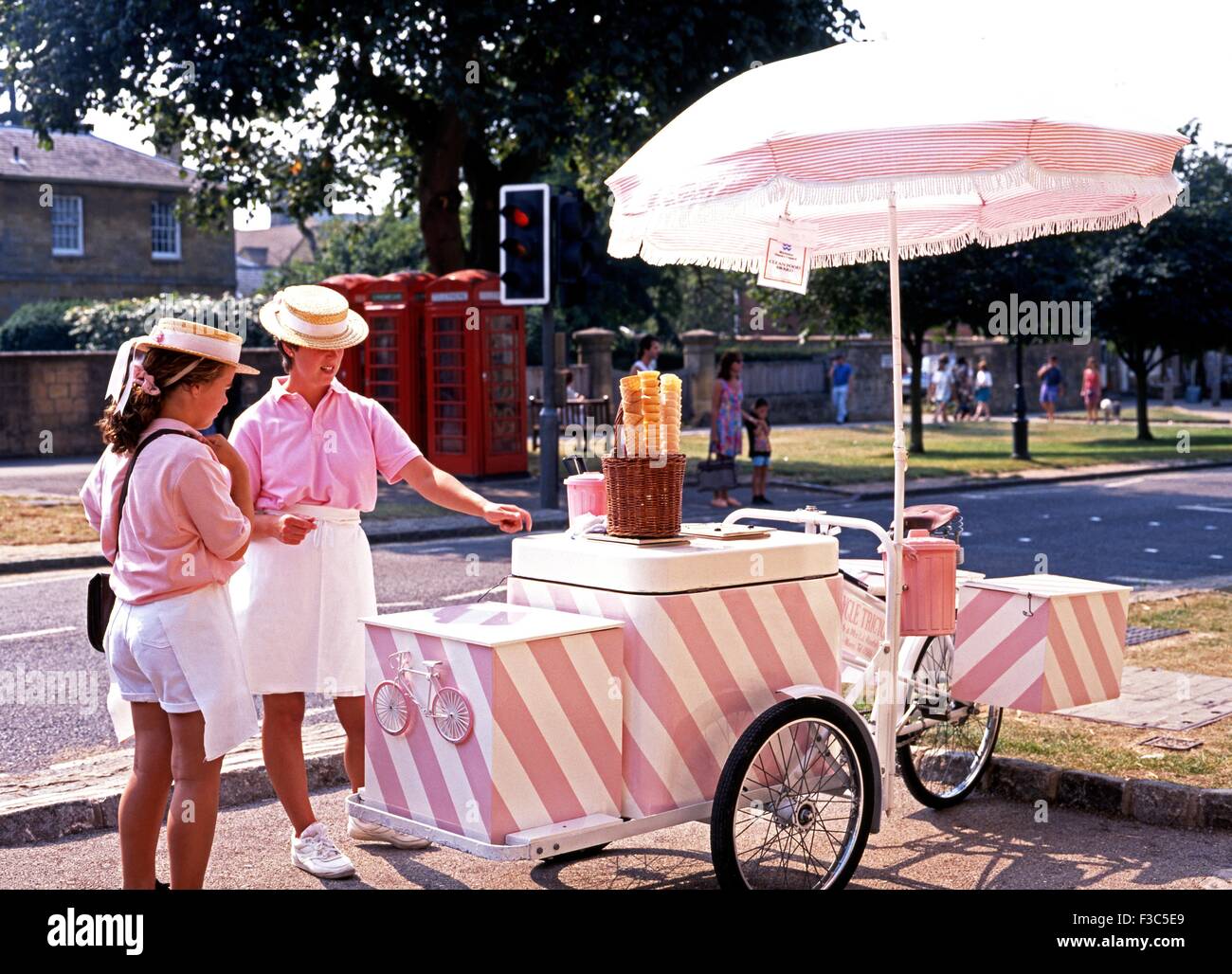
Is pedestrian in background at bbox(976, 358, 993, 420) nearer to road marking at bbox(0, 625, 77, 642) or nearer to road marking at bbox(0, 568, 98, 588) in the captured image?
road marking at bbox(0, 568, 98, 588)

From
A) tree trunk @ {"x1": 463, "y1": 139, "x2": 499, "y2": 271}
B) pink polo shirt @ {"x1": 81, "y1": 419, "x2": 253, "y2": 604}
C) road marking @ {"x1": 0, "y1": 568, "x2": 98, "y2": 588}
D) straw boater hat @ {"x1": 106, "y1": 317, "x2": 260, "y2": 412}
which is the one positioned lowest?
road marking @ {"x1": 0, "y1": 568, "x2": 98, "y2": 588}

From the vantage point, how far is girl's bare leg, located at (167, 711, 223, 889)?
4289 millimetres

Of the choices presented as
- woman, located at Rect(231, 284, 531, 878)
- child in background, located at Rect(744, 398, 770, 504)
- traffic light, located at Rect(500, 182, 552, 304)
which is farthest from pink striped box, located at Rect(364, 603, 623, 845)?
child in background, located at Rect(744, 398, 770, 504)

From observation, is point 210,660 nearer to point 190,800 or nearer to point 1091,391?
point 190,800

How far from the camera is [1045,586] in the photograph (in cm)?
588

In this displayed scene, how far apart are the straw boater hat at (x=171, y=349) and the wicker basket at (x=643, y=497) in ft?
4.19

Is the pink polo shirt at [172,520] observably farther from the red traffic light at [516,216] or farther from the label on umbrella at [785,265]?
the red traffic light at [516,216]

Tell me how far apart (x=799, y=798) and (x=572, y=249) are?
37.8 feet

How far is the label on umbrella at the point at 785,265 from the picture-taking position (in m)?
5.75

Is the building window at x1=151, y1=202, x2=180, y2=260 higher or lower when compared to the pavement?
higher

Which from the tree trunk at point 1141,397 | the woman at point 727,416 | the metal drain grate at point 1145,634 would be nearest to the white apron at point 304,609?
the metal drain grate at point 1145,634

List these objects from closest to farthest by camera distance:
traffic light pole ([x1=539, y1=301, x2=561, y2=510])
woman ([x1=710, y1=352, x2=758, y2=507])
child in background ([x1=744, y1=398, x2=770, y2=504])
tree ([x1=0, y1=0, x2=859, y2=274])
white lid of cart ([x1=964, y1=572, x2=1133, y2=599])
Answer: white lid of cart ([x1=964, y1=572, x2=1133, y2=599]) → traffic light pole ([x1=539, y1=301, x2=561, y2=510]) → child in background ([x1=744, y1=398, x2=770, y2=504]) → woman ([x1=710, y1=352, x2=758, y2=507]) → tree ([x1=0, y1=0, x2=859, y2=274])

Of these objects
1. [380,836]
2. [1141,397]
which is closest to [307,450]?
[380,836]

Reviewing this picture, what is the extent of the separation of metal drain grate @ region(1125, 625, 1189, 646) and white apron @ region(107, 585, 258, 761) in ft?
19.7
